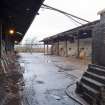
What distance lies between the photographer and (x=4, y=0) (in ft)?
29.0

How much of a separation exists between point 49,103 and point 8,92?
1.71 meters

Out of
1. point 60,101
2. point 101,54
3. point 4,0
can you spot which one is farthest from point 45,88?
point 4,0

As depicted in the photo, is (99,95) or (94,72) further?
(94,72)

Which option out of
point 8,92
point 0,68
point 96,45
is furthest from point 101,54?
point 0,68

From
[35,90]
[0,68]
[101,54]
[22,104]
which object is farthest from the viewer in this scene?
[0,68]

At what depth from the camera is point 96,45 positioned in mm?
7047

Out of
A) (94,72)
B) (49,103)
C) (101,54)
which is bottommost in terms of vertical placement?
(49,103)

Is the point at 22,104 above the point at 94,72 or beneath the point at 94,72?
beneath

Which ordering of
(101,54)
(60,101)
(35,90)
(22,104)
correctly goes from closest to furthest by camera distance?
1. (22,104)
2. (60,101)
3. (101,54)
4. (35,90)

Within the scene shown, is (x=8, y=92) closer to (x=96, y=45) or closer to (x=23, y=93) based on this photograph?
(x=23, y=93)

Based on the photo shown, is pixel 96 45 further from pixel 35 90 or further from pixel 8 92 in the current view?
pixel 8 92

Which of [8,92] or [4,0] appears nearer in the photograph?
[8,92]

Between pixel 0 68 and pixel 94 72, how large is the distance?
5.33 meters

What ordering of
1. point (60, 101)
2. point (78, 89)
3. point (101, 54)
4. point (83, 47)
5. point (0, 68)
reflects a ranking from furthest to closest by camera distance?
point (83, 47), point (0, 68), point (78, 89), point (101, 54), point (60, 101)
